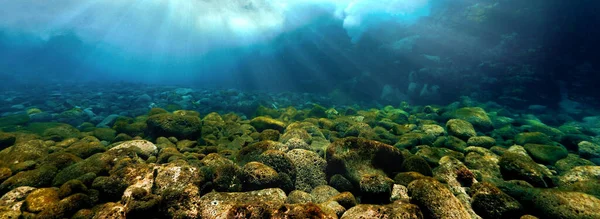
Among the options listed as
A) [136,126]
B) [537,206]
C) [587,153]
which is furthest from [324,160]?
[587,153]

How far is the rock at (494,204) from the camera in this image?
3709 millimetres

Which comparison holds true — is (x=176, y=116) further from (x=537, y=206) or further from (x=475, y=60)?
(x=475, y=60)

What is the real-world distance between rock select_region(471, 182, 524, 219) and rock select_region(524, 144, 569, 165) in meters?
4.28

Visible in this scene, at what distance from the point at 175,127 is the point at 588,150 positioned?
44.0 ft

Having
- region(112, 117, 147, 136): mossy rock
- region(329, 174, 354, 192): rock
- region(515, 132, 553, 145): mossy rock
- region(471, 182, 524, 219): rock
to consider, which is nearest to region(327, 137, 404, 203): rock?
region(329, 174, 354, 192): rock

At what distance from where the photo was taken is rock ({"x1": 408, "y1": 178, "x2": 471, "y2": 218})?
351cm

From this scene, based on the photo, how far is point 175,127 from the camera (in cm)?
768

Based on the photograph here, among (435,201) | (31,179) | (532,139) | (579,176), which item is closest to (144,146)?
(31,179)

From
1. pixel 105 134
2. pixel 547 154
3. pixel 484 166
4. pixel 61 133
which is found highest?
pixel 547 154

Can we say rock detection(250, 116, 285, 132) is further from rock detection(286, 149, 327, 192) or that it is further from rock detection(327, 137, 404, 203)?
rock detection(327, 137, 404, 203)

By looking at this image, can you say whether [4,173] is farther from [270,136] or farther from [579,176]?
[579,176]

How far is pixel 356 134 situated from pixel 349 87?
19.9 meters

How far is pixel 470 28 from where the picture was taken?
2191cm

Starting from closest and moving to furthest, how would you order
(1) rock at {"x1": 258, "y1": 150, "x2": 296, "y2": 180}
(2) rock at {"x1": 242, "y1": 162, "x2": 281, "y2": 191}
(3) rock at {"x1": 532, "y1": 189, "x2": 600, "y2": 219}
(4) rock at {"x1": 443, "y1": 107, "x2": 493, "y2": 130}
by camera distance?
1. (3) rock at {"x1": 532, "y1": 189, "x2": 600, "y2": 219}
2. (2) rock at {"x1": 242, "y1": 162, "x2": 281, "y2": 191}
3. (1) rock at {"x1": 258, "y1": 150, "x2": 296, "y2": 180}
4. (4) rock at {"x1": 443, "y1": 107, "x2": 493, "y2": 130}
